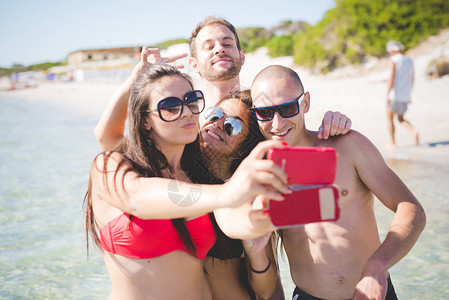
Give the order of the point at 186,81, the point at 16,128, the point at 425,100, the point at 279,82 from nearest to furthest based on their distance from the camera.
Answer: the point at 186,81, the point at 279,82, the point at 425,100, the point at 16,128

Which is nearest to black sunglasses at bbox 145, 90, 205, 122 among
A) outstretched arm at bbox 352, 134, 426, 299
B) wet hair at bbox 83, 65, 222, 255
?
wet hair at bbox 83, 65, 222, 255

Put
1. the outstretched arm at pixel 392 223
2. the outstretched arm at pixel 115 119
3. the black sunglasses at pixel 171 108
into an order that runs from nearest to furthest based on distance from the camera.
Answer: the outstretched arm at pixel 392 223 < the black sunglasses at pixel 171 108 < the outstretched arm at pixel 115 119

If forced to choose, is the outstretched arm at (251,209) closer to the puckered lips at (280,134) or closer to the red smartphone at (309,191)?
the red smartphone at (309,191)

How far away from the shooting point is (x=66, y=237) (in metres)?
6.81

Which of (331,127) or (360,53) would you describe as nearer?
(331,127)

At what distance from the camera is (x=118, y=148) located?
7.90ft

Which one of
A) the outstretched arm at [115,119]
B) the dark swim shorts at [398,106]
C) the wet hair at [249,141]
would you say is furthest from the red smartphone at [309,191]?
the dark swim shorts at [398,106]

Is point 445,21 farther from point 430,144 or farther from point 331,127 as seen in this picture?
point 331,127

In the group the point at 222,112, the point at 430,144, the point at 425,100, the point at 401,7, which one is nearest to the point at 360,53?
the point at 401,7

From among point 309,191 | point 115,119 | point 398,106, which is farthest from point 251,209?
point 398,106

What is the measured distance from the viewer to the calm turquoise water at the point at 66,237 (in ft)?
16.9

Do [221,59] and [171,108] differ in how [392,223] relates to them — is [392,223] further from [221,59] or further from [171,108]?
[221,59]

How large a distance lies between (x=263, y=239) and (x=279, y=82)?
97cm

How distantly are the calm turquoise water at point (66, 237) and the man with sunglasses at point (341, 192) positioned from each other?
248cm
